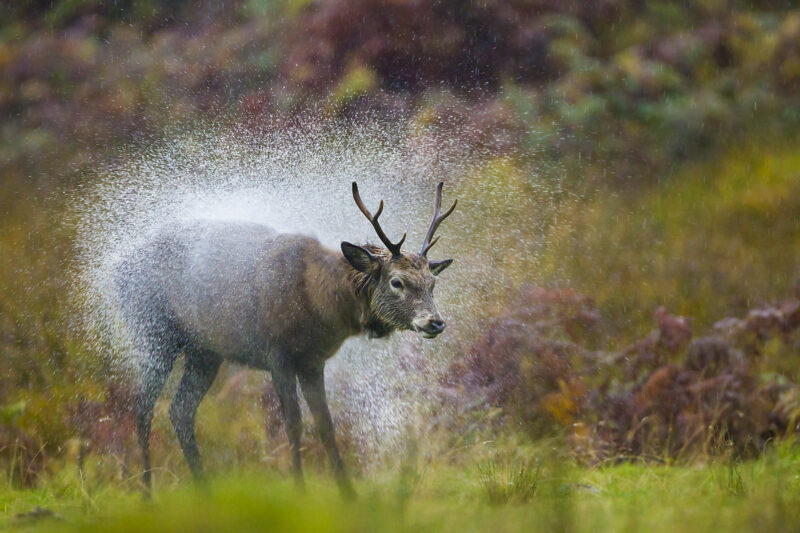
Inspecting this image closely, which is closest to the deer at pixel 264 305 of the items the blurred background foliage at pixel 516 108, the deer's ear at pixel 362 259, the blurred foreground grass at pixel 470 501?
the deer's ear at pixel 362 259

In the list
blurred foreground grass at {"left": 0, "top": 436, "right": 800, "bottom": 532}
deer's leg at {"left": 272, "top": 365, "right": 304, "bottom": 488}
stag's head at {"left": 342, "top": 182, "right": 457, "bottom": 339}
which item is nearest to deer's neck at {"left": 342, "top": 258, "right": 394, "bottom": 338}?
stag's head at {"left": 342, "top": 182, "right": 457, "bottom": 339}

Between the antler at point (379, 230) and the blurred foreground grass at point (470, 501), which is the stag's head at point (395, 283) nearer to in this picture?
the antler at point (379, 230)

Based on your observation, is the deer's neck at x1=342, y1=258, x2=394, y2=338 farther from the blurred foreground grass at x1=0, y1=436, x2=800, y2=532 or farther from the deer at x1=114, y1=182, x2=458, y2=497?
the blurred foreground grass at x1=0, y1=436, x2=800, y2=532

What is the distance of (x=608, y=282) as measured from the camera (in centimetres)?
864

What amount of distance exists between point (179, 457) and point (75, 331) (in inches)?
86.5

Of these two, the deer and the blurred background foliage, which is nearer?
the deer

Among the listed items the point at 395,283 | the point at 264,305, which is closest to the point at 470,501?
the point at 395,283

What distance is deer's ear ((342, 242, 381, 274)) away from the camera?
16.9 feet

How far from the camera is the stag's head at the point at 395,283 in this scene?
496 cm

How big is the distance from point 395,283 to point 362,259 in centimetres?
27

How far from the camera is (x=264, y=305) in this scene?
554 cm

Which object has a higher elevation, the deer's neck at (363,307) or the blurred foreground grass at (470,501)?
the deer's neck at (363,307)

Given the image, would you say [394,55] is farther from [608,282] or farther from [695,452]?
[695,452]

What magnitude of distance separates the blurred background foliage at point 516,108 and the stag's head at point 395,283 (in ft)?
11.4
